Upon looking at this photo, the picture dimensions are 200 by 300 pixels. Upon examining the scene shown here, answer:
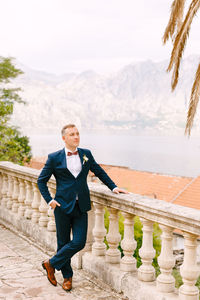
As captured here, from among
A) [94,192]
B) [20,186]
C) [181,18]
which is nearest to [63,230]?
[94,192]

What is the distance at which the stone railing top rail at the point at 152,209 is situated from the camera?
2972mm

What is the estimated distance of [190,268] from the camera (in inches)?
121

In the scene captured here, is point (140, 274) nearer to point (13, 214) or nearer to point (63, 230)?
point (63, 230)

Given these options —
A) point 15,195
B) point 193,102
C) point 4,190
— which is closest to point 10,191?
point 15,195

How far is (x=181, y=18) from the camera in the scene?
775cm

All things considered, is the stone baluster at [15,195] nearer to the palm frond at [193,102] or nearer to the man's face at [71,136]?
the man's face at [71,136]

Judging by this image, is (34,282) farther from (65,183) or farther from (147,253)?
(147,253)

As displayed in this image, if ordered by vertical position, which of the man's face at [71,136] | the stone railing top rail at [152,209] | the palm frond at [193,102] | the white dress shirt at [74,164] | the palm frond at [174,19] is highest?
the palm frond at [174,19]

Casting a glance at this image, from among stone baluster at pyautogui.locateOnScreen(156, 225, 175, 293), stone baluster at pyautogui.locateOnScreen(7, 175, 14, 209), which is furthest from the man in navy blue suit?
stone baluster at pyautogui.locateOnScreen(7, 175, 14, 209)

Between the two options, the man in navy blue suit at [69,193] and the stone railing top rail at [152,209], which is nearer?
the stone railing top rail at [152,209]

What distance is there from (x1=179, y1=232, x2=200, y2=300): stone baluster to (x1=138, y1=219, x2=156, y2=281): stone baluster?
544 mm

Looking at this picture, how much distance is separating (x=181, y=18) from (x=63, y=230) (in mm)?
5580

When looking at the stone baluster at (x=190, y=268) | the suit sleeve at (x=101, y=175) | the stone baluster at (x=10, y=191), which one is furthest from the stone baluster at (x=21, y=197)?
the stone baluster at (x=190, y=268)

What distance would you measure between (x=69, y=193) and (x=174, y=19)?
5.29 meters
